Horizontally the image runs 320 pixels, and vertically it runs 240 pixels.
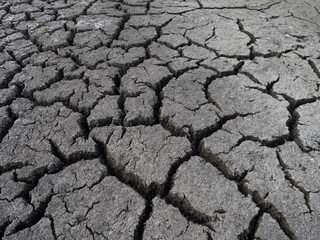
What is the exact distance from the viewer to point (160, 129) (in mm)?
1815

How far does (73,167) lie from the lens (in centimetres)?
161

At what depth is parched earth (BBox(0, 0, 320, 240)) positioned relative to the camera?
1.38 meters

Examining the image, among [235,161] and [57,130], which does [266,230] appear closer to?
[235,161]

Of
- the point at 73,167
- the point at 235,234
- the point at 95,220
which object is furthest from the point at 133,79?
the point at 235,234

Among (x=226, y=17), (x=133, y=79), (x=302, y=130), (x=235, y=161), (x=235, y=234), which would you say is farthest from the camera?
(x=226, y=17)

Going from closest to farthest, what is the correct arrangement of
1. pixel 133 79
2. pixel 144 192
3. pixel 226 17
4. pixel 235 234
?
1. pixel 235 234
2. pixel 144 192
3. pixel 133 79
4. pixel 226 17

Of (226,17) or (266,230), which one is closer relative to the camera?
(266,230)

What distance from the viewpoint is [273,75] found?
2.26 metres

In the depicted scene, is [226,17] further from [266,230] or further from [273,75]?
[266,230]

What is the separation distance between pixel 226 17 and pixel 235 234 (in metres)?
2.43

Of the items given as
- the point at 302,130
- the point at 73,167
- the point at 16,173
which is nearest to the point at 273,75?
the point at 302,130

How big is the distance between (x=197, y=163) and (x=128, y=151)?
15.0 inches

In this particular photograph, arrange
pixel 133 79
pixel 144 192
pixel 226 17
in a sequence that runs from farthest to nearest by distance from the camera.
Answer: pixel 226 17 → pixel 133 79 → pixel 144 192

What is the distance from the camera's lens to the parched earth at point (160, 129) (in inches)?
54.4
